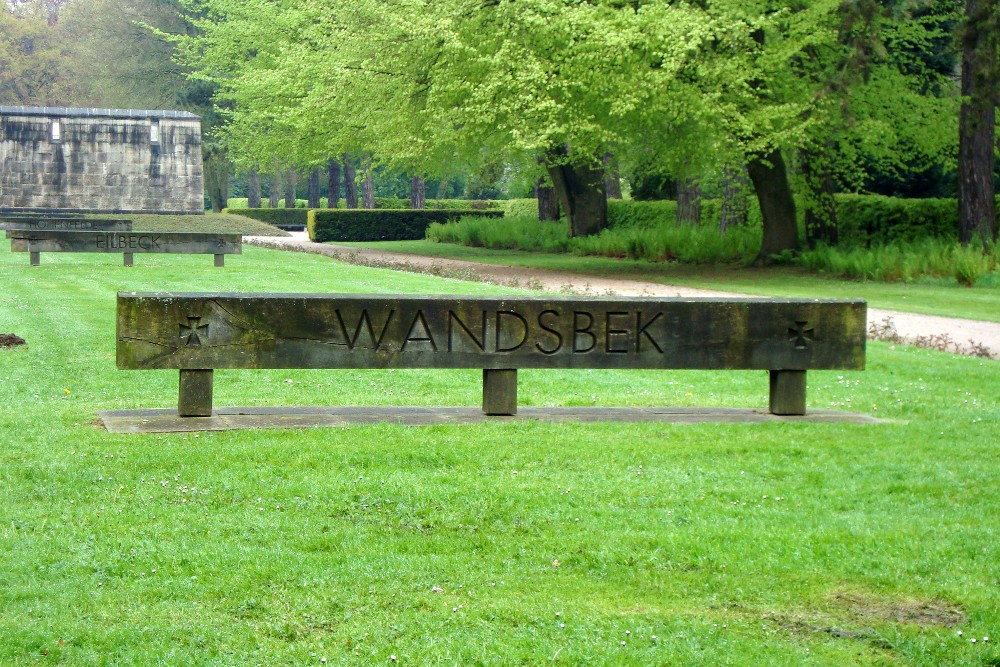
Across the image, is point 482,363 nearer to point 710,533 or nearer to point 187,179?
point 710,533

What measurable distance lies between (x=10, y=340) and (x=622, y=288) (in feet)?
41.1

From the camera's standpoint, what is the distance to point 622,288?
2312 centimetres

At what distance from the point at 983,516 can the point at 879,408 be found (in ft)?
12.2

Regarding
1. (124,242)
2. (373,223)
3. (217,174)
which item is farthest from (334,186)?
(124,242)

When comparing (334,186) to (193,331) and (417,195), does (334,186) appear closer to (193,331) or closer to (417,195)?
(417,195)

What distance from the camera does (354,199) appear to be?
63.2 metres

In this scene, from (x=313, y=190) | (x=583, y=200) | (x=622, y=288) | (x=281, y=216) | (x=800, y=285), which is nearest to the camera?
(x=622, y=288)

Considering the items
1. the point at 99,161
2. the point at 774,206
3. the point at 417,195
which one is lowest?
the point at 774,206

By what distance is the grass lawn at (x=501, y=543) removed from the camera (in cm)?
435

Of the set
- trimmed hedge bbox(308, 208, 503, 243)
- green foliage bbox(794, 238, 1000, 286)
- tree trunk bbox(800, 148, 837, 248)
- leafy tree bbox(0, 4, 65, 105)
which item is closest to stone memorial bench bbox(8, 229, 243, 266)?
tree trunk bbox(800, 148, 837, 248)

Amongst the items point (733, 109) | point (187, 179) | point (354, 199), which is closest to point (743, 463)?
point (733, 109)

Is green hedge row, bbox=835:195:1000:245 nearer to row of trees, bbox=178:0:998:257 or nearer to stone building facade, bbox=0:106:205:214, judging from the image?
row of trees, bbox=178:0:998:257

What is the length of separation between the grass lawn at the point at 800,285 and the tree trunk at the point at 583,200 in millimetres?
3855

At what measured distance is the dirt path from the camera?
1605cm
